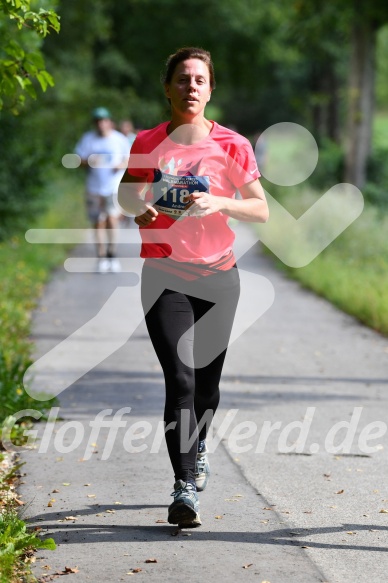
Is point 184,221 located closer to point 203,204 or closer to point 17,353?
point 203,204

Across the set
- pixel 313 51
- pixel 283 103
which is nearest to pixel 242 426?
pixel 313 51

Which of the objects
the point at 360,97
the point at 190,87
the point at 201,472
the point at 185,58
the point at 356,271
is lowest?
the point at 356,271

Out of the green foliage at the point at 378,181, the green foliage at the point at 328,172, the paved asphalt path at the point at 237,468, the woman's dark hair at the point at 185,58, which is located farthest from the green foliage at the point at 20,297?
the green foliage at the point at 378,181

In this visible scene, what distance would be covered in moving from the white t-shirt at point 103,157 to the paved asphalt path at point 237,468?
473 centimetres

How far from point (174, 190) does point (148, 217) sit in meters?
0.17

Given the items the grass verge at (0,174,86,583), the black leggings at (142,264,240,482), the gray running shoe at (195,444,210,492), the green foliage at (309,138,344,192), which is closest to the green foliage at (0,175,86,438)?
the grass verge at (0,174,86,583)

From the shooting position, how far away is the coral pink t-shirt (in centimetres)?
527

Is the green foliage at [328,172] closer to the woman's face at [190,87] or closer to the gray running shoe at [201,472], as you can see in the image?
the gray running shoe at [201,472]

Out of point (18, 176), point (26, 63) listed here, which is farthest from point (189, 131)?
point (18, 176)

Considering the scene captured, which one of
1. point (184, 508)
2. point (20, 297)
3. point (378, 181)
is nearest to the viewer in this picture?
point (184, 508)

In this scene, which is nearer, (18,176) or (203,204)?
(203,204)

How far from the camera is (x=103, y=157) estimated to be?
16016 millimetres

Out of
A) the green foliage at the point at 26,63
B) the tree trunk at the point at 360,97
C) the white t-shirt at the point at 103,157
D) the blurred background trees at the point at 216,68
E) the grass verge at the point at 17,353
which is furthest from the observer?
the tree trunk at the point at 360,97

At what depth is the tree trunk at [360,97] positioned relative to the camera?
23.0 metres
